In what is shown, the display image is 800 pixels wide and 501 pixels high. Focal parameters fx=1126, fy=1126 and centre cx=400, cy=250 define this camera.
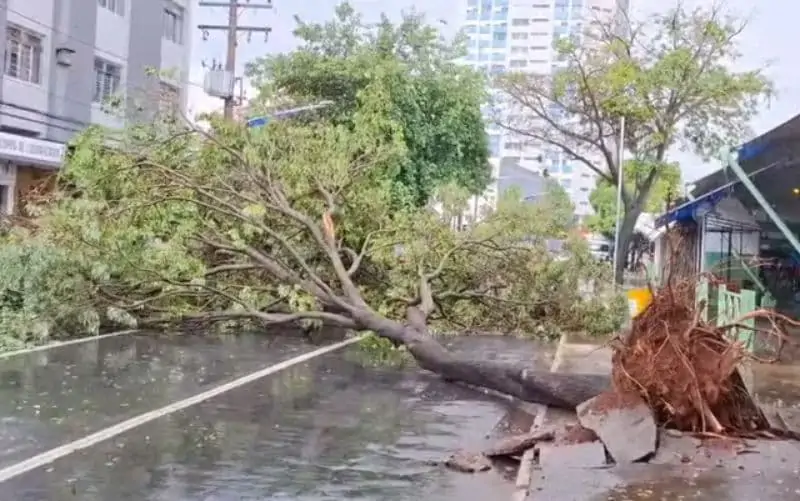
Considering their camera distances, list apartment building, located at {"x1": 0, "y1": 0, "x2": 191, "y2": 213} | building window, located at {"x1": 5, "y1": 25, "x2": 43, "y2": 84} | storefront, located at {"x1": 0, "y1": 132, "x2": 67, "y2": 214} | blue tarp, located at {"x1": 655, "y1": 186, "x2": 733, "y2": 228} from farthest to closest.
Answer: building window, located at {"x1": 5, "y1": 25, "x2": 43, "y2": 84}, apartment building, located at {"x1": 0, "y1": 0, "x2": 191, "y2": 213}, storefront, located at {"x1": 0, "y1": 132, "x2": 67, "y2": 214}, blue tarp, located at {"x1": 655, "y1": 186, "x2": 733, "y2": 228}

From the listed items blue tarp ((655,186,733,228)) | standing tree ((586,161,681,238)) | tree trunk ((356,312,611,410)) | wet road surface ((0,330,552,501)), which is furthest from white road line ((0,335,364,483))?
blue tarp ((655,186,733,228))

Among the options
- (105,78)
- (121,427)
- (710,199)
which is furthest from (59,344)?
(105,78)

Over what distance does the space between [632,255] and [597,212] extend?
20.7 metres

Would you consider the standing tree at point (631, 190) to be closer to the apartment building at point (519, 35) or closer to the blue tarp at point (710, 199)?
the blue tarp at point (710, 199)

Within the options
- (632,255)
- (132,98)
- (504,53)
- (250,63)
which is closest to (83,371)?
(132,98)

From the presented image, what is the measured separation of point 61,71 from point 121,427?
2230 centimetres

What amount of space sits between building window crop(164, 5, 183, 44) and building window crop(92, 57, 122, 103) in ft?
12.0

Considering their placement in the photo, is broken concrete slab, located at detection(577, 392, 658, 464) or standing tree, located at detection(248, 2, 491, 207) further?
standing tree, located at detection(248, 2, 491, 207)

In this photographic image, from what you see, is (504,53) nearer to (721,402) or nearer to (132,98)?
(132,98)

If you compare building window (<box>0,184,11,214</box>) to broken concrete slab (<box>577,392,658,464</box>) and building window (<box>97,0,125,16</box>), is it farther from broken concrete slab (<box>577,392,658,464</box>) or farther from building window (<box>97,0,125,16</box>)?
broken concrete slab (<box>577,392,658,464</box>)

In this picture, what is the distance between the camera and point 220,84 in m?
32.3

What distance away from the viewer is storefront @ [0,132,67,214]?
1026 inches

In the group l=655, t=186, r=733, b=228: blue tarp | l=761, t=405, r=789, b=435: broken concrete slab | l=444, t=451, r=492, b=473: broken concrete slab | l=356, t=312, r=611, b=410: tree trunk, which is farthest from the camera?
l=655, t=186, r=733, b=228: blue tarp

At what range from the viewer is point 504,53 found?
80188 millimetres
